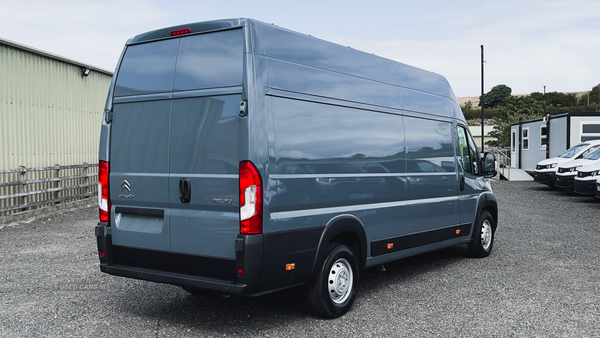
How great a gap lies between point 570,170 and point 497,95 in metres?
109

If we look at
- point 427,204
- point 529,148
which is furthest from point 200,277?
point 529,148

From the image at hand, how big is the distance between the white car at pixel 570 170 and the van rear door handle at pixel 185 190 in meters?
16.5

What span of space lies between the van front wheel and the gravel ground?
139mm

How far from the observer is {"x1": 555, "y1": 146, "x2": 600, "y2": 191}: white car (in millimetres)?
18562

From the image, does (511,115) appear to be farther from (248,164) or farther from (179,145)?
(248,164)

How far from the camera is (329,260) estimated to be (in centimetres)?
521

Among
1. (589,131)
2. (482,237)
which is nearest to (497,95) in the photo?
(589,131)

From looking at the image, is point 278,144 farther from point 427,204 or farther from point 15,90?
point 15,90

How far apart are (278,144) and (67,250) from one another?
218 inches

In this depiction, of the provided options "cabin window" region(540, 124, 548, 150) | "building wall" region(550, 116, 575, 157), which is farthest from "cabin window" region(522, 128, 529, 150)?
"building wall" region(550, 116, 575, 157)

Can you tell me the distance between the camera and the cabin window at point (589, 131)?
25859 millimetres

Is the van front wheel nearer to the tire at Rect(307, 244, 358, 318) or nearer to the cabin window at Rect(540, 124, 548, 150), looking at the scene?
the tire at Rect(307, 244, 358, 318)

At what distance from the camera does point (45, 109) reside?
586 inches

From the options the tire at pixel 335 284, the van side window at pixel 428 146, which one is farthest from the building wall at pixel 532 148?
the tire at pixel 335 284
